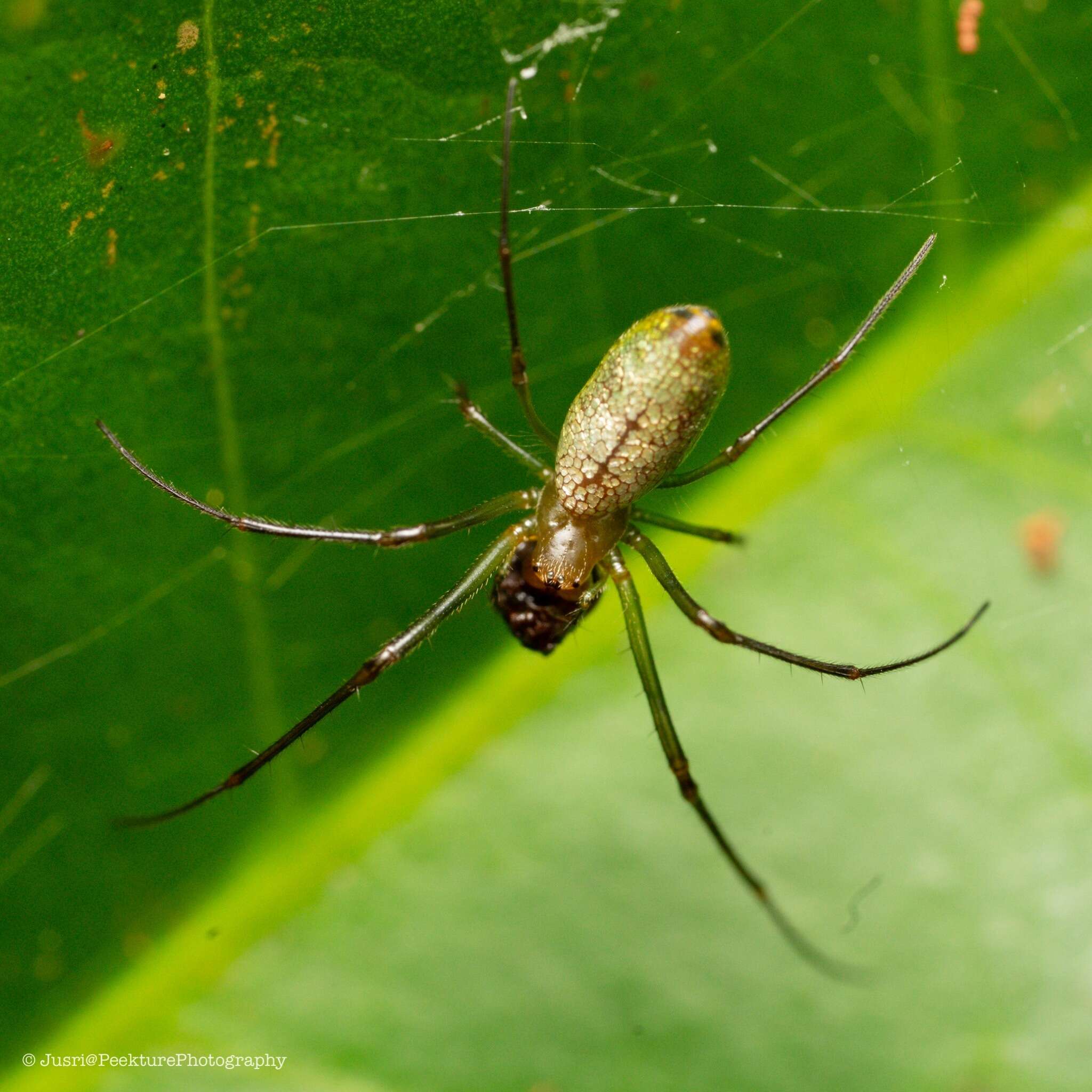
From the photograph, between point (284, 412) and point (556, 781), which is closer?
point (284, 412)

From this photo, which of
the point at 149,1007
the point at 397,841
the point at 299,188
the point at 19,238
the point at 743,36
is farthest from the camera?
the point at 397,841

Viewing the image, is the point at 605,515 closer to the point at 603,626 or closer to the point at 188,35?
the point at 603,626

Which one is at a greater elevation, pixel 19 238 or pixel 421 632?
pixel 19 238

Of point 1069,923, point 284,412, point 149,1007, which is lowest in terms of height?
point 1069,923

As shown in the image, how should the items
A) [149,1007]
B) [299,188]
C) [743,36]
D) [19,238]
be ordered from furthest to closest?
[149,1007]
[743,36]
[299,188]
[19,238]

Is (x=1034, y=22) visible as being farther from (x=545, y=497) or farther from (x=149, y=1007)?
(x=149, y=1007)

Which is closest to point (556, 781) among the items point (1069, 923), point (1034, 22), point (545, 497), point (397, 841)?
point (397, 841)
